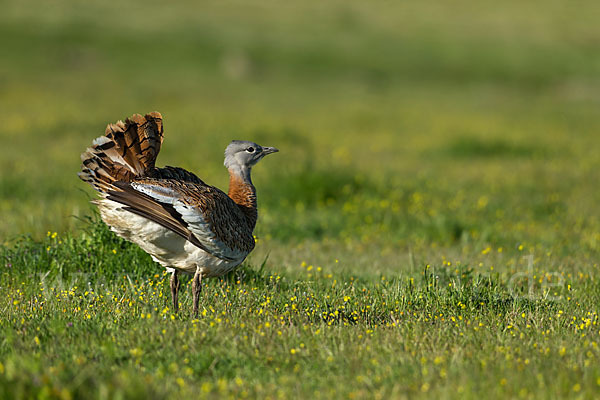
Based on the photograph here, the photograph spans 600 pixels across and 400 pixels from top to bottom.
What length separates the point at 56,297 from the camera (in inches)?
242

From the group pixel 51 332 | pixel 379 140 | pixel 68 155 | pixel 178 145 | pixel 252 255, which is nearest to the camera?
pixel 51 332

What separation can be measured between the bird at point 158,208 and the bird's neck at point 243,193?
1.04 ft

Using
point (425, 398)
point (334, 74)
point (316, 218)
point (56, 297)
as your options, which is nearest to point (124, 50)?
point (334, 74)

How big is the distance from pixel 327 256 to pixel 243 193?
2.82 metres

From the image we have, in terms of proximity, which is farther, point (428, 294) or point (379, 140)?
point (379, 140)

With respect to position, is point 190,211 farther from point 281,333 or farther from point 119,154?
point 281,333

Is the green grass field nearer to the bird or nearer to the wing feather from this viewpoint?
the bird

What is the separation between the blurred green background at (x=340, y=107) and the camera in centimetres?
1165

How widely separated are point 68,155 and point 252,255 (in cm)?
931

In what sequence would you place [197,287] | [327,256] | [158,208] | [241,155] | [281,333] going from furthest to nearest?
[327,256] → [241,155] → [197,287] → [158,208] → [281,333]

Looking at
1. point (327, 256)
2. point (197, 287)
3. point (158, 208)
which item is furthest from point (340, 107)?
point (158, 208)

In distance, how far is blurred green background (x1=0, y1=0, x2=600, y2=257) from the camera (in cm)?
1165

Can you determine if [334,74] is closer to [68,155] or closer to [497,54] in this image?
[497,54]

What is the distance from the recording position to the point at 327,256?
30.4ft
